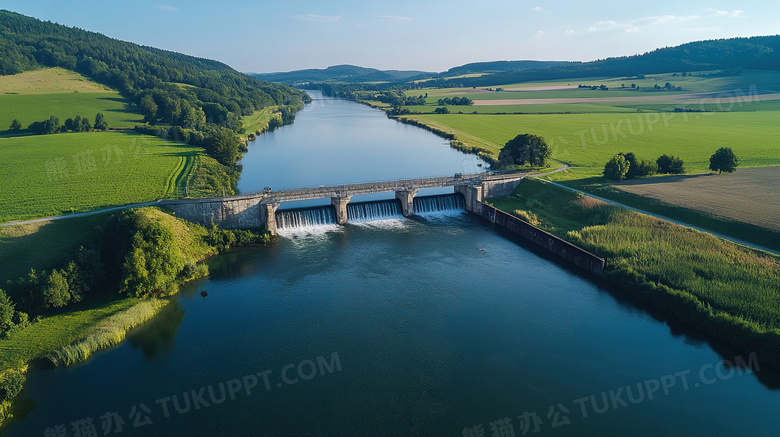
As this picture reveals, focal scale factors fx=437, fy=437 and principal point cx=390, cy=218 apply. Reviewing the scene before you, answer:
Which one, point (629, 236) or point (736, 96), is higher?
point (736, 96)

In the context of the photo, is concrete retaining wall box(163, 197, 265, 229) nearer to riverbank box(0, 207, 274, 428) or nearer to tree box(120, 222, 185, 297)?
riverbank box(0, 207, 274, 428)

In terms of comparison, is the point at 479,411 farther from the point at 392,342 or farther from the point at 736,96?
the point at 736,96

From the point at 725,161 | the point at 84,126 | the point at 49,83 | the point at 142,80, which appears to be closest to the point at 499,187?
the point at 725,161

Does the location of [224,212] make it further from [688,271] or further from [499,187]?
[688,271]

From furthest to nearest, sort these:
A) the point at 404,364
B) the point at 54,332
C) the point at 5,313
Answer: the point at 54,332 < the point at 5,313 < the point at 404,364

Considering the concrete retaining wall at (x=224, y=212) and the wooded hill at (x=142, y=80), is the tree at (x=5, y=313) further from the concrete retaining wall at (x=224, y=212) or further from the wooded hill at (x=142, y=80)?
the wooded hill at (x=142, y=80)

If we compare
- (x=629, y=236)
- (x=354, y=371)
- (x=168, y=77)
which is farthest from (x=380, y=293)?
(x=168, y=77)

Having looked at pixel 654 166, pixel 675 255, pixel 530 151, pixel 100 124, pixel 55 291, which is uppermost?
pixel 100 124
